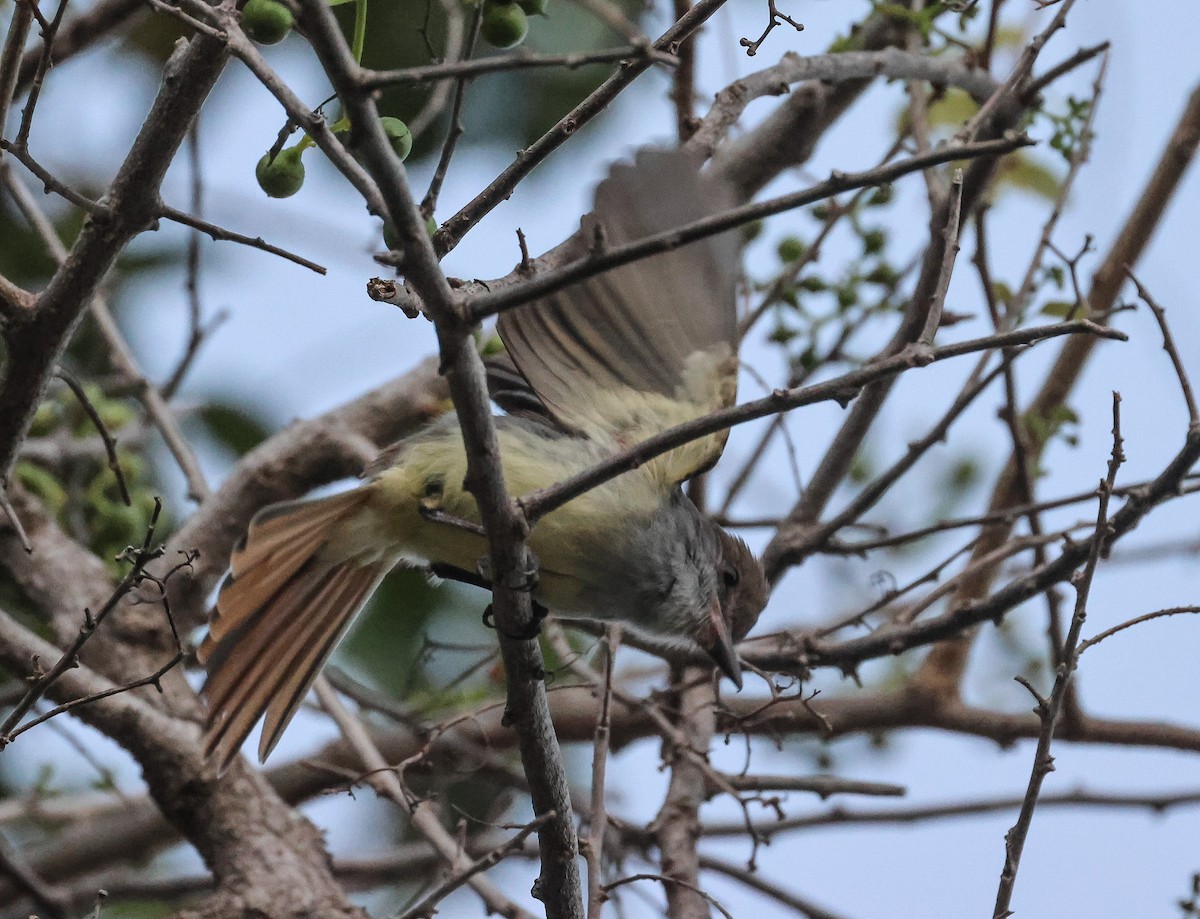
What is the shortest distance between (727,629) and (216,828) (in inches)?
56.6

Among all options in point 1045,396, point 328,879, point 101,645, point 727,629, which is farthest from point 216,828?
point 1045,396

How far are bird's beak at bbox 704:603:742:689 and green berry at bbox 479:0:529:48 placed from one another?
1746 millimetres

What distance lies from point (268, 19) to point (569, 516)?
155 cm

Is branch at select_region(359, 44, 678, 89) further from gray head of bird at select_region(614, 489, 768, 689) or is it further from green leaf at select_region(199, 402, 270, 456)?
green leaf at select_region(199, 402, 270, 456)

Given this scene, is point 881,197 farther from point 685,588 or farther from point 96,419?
point 96,419

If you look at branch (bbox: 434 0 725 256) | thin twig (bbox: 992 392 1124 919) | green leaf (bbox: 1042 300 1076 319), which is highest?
green leaf (bbox: 1042 300 1076 319)

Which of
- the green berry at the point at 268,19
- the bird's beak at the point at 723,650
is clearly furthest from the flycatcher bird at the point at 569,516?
the green berry at the point at 268,19

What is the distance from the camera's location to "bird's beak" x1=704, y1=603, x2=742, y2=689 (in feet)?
11.7

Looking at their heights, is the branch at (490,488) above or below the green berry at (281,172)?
below

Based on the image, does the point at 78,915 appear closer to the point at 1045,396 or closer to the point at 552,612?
the point at 552,612

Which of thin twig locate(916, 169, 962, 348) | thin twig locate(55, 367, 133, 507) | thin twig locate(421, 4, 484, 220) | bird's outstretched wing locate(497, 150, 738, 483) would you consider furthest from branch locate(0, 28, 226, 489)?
thin twig locate(916, 169, 962, 348)

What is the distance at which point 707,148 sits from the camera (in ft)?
10.5

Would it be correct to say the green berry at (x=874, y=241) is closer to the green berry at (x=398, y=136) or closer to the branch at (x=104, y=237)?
the green berry at (x=398, y=136)

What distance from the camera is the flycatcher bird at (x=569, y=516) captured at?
3.30 metres
